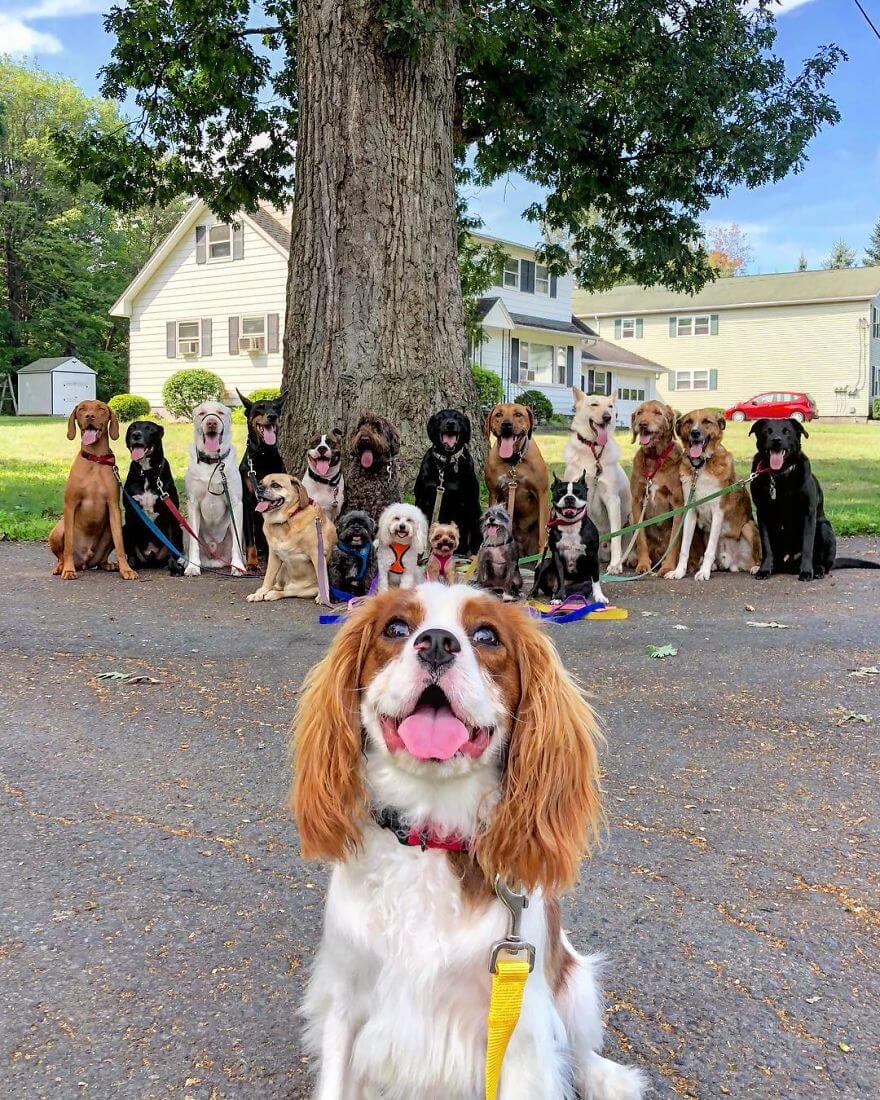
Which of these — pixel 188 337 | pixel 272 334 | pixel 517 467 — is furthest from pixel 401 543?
pixel 188 337

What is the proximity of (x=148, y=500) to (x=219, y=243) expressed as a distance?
91.7ft

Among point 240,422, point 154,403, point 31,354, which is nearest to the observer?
point 240,422

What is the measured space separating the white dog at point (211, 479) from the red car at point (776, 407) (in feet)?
123

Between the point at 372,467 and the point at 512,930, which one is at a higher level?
the point at 372,467

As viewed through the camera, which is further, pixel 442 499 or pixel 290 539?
pixel 442 499

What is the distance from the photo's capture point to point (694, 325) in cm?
5300

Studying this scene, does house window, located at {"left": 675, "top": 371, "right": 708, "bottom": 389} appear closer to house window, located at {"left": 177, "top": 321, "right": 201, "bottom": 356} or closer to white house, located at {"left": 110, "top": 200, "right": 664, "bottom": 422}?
white house, located at {"left": 110, "top": 200, "right": 664, "bottom": 422}

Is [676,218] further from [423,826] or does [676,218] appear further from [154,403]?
[154,403]

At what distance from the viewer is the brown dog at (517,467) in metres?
8.48

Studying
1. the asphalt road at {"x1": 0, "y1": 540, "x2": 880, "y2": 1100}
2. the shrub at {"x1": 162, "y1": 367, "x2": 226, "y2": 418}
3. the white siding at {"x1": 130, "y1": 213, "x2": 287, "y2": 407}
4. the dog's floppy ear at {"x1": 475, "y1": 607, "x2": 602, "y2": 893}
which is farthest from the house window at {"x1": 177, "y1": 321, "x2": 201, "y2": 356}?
the dog's floppy ear at {"x1": 475, "y1": 607, "x2": 602, "y2": 893}

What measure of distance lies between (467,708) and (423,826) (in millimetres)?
303

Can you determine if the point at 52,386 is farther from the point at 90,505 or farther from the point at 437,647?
the point at 437,647

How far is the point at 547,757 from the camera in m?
2.05

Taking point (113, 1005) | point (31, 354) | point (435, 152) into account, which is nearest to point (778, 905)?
point (113, 1005)
